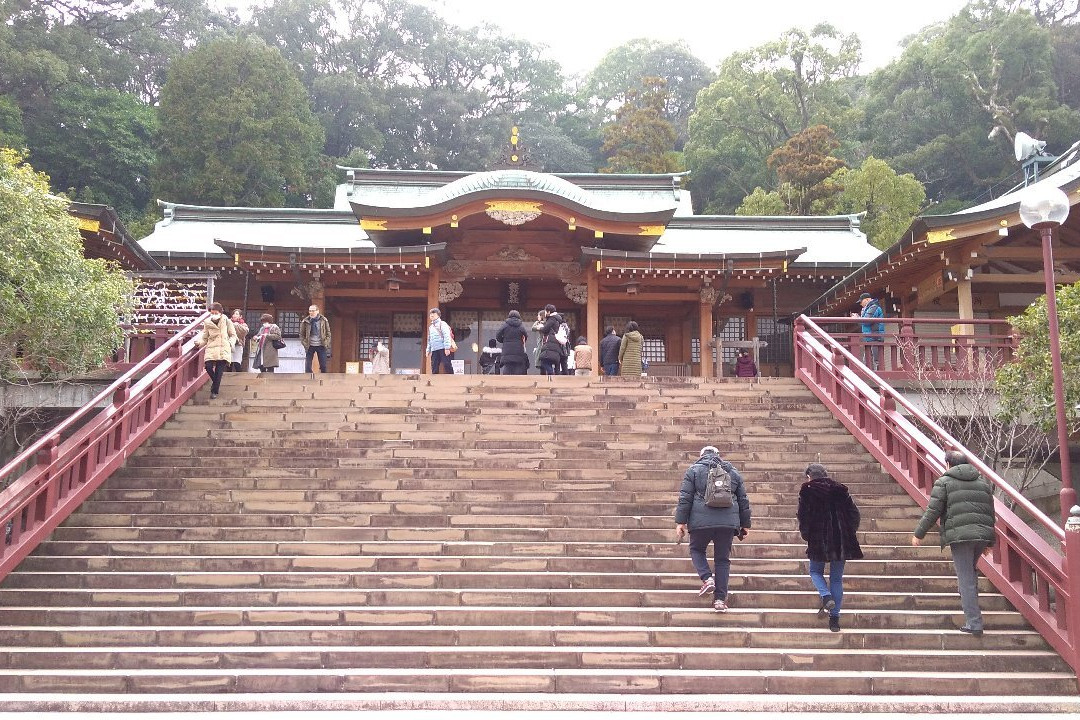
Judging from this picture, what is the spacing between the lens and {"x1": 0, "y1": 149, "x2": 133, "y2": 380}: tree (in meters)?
9.83

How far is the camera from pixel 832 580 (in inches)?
285

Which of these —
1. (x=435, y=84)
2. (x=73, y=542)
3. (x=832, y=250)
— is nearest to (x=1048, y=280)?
(x=73, y=542)

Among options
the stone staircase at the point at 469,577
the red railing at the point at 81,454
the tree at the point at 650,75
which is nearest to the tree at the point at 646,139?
the tree at the point at 650,75

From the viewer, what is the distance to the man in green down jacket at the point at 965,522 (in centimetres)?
716

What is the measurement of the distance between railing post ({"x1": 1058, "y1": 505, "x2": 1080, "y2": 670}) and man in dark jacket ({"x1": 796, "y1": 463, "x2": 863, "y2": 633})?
1538 mm

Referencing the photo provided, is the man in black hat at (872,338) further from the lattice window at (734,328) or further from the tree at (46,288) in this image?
the tree at (46,288)

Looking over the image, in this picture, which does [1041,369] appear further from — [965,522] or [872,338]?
[872,338]

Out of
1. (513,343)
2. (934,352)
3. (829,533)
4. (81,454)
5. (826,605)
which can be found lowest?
(826,605)

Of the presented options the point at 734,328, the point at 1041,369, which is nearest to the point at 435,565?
the point at 1041,369

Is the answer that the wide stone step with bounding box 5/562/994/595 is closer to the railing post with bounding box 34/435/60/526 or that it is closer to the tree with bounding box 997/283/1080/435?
the railing post with bounding box 34/435/60/526

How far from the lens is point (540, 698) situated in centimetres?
617

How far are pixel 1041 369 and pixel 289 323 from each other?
15.3 m

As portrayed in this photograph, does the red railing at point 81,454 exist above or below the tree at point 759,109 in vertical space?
below

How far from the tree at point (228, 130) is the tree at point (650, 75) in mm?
23799
